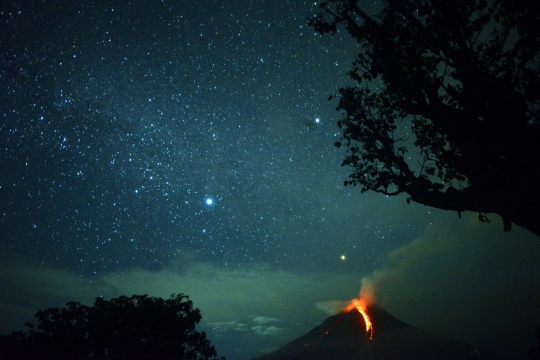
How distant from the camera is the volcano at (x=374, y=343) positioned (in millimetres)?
125019

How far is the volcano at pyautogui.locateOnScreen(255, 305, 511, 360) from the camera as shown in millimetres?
125019

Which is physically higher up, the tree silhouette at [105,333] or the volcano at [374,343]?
the tree silhouette at [105,333]

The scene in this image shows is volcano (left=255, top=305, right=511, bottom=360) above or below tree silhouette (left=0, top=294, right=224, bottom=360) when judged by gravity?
below

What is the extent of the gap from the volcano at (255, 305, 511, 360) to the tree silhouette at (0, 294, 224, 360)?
11393 centimetres

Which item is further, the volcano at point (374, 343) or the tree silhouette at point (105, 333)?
the volcano at point (374, 343)

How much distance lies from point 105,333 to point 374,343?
13884 cm

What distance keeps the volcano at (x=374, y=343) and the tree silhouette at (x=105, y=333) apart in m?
114

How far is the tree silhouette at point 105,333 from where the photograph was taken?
26.2 metres

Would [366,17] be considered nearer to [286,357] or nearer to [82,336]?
[82,336]

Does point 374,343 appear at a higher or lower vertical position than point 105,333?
lower

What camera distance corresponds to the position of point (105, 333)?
26.2 metres

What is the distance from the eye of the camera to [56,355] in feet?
85.6

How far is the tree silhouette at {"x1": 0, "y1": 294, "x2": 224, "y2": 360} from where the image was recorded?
26.2 meters

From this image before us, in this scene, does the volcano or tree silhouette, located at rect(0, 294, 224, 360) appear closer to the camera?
tree silhouette, located at rect(0, 294, 224, 360)
